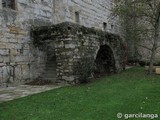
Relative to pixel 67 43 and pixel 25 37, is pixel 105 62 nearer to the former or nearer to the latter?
pixel 67 43

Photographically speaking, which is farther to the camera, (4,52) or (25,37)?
(25,37)

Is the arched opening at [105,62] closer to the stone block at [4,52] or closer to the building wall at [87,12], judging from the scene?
the building wall at [87,12]

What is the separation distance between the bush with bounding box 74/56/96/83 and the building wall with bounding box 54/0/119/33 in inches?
110

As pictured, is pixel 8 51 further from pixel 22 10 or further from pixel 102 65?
pixel 102 65

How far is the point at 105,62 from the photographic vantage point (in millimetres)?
13180

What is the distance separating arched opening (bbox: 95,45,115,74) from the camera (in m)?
12.8

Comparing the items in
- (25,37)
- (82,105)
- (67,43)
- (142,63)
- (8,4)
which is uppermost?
(8,4)

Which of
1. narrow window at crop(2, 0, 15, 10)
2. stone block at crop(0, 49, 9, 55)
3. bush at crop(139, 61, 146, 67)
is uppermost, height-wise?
narrow window at crop(2, 0, 15, 10)

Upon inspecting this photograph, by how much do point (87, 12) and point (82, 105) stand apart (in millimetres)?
9128

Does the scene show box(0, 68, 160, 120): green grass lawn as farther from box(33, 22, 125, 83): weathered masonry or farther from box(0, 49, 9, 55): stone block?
box(0, 49, 9, 55): stone block

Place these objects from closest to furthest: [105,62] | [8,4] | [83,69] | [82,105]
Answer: [82,105] < [8,4] < [83,69] < [105,62]

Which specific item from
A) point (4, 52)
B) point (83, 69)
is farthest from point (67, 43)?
point (4, 52)

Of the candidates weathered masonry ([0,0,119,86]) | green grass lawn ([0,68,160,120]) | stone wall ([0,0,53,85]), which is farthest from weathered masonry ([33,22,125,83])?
green grass lawn ([0,68,160,120])

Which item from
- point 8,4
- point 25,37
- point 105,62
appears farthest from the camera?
point 105,62
